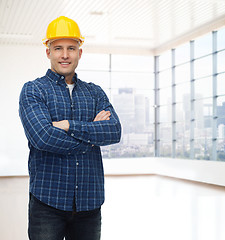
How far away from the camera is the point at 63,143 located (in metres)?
2.12

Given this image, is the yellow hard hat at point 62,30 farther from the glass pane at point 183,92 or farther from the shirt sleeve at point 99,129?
the glass pane at point 183,92

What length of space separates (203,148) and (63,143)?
11.0 m

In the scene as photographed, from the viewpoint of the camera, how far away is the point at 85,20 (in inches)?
452

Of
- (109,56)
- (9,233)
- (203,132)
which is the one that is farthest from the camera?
(109,56)

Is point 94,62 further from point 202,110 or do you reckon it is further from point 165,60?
point 202,110

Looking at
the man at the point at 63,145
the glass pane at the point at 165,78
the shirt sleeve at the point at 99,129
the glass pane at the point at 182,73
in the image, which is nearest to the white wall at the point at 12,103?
the glass pane at the point at 165,78

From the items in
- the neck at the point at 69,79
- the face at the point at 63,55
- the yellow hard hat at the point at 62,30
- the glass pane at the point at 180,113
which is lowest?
the neck at the point at 69,79

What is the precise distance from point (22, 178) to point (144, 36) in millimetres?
6089

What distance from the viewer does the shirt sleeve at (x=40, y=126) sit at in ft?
6.97

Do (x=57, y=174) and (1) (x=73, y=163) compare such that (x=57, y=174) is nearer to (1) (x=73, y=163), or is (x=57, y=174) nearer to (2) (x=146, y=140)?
(1) (x=73, y=163)

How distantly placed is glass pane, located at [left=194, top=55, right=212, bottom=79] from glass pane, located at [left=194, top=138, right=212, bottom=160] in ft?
6.57

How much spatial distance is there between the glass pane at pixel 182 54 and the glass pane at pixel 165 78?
0.64m

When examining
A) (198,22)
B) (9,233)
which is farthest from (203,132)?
(9,233)

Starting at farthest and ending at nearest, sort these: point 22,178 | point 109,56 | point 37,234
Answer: point 109,56
point 22,178
point 37,234
